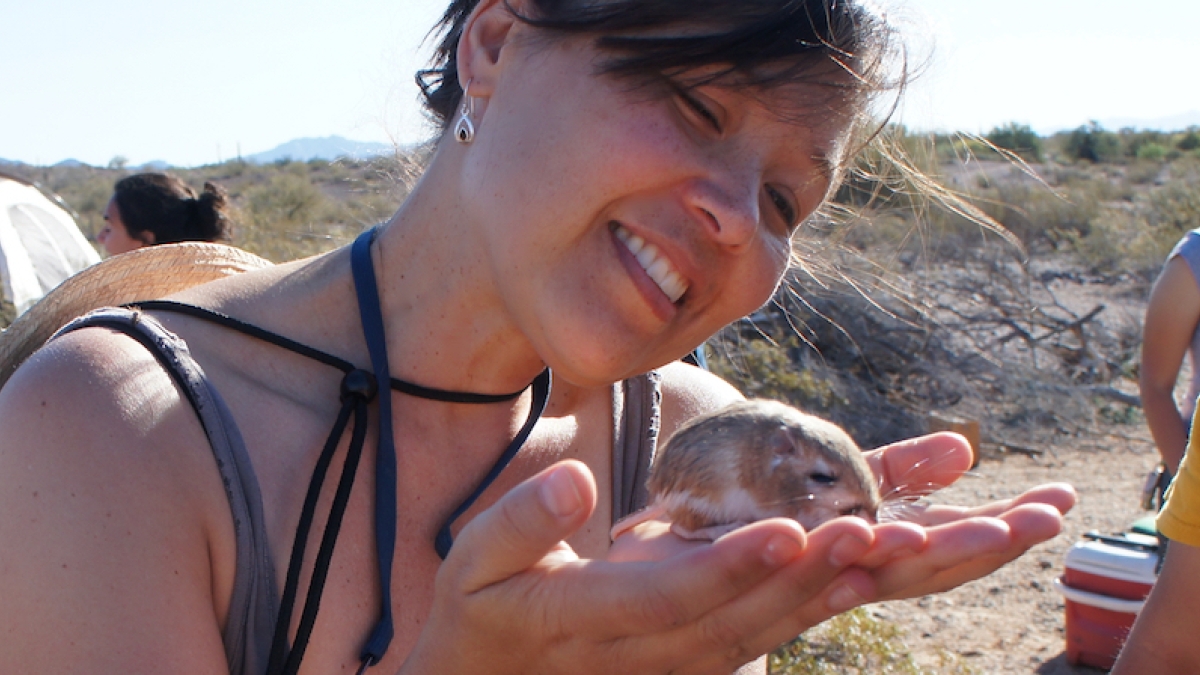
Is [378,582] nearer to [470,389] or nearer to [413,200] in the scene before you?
[470,389]

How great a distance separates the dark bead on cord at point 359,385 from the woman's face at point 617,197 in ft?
1.02

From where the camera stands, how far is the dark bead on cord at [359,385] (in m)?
1.76

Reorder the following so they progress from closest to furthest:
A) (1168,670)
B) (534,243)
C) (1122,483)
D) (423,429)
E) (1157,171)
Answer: (534,243)
(423,429)
(1168,670)
(1122,483)
(1157,171)

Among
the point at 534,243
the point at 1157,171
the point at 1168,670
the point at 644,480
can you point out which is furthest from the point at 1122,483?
the point at 1157,171

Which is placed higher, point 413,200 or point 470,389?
point 413,200

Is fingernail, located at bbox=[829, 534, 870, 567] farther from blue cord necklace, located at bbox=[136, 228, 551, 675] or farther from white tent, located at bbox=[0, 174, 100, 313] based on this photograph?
white tent, located at bbox=[0, 174, 100, 313]

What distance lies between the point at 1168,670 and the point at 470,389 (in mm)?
1617

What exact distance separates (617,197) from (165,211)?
20.7ft

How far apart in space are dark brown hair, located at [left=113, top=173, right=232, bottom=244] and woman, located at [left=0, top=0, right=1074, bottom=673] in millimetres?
5363

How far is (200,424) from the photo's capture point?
60.1 inches

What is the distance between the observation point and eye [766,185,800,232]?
69.1 inches

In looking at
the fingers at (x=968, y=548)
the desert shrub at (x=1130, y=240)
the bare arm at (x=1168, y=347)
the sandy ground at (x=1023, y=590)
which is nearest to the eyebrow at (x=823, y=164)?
the fingers at (x=968, y=548)

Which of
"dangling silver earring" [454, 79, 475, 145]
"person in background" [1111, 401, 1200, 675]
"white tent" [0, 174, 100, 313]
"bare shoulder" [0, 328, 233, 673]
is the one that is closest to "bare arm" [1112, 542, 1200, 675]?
"person in background" [1111, 401, 1200, 675]

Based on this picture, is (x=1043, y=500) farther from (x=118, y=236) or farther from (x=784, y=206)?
(x=118, y=236)
